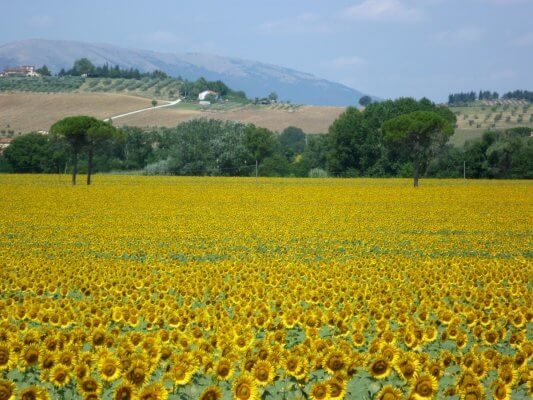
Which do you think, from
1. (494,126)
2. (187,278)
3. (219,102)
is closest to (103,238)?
(187,278)

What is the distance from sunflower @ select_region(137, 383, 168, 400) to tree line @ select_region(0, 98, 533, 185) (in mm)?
63268

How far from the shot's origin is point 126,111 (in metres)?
153

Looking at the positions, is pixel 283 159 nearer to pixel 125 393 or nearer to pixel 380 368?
pixel 380 368

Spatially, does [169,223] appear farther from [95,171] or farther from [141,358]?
[95,171]

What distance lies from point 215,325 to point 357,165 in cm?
8564

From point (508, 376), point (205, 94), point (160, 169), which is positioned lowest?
point (160, 169)

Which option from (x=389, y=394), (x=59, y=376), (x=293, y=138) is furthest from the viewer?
(x=293, y=138)

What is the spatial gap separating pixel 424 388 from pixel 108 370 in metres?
2.50

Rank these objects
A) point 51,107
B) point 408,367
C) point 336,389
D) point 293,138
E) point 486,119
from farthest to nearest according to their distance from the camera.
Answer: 1. point 51,107
2. point 486,119
3. point 293,138
4. point 408,367
5. point 336,389

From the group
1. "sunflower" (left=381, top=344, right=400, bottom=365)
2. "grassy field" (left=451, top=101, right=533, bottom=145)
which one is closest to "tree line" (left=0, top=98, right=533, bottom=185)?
"grassy field" (left=451, top=101, right=533, bottom=145)

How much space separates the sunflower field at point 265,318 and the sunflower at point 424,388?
1 cm

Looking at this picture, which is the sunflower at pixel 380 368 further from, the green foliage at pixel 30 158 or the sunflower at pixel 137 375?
the green foliage at pixel 30 158

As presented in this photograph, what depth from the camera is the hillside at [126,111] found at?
141 metres

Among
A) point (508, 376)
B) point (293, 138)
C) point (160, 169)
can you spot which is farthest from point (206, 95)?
point (508, 376)
